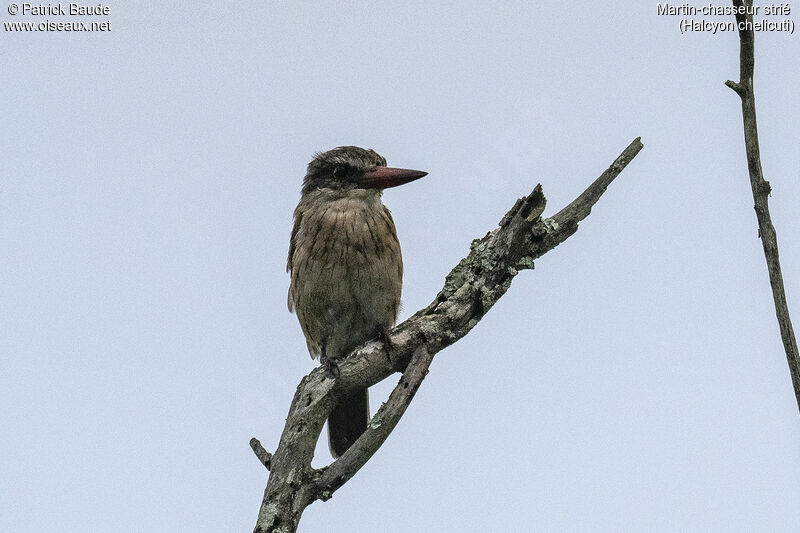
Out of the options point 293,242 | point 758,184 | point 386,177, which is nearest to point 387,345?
point 386,177

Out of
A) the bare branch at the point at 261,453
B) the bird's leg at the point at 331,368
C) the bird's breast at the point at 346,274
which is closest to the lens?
the bare branch at the point at 261,453

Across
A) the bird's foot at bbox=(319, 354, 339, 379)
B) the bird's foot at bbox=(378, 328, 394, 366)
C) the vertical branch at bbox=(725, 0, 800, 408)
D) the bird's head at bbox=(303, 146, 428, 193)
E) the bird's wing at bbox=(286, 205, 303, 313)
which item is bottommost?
the vertical branch at bbox=(725, 0, 800, 408)

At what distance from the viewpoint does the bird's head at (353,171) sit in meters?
5.18

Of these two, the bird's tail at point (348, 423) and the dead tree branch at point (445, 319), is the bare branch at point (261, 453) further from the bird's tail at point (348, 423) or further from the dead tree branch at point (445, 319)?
the bird's tail at point (348, 423)

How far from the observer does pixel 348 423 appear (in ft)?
17.0

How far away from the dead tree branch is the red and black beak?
0.89 meters

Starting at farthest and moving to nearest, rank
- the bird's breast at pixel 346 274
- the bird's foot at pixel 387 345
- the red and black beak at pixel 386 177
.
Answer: the red and black beak at pixel 386 177 < the bird's breast at pixel 346 274 < the bird's foot at pixel 387 345

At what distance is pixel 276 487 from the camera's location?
3.64 meters

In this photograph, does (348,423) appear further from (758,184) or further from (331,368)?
(758,184)

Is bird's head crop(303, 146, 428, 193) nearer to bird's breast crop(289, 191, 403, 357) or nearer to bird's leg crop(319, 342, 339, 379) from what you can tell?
bird's breast crop(289, 191, 403, 357)

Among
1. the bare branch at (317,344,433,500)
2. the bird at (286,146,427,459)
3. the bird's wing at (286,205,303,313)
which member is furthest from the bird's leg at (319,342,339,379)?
the bird's wing at (286,205,303,313)

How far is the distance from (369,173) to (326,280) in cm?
74

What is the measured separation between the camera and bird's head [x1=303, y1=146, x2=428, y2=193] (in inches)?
204

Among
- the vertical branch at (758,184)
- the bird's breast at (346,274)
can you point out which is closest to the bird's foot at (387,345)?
the bird's breast at (346,274)
